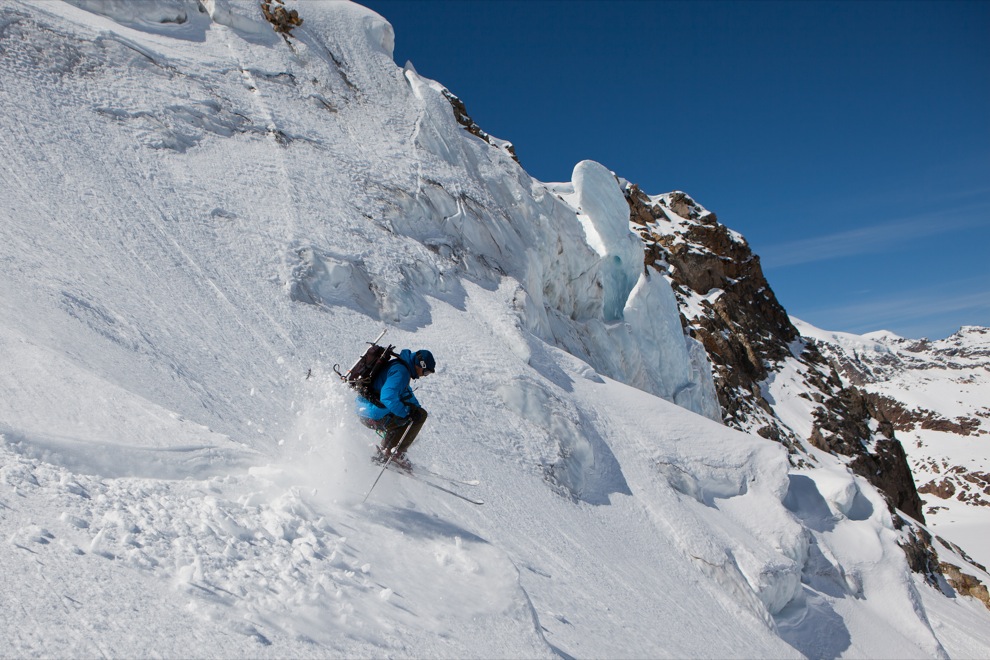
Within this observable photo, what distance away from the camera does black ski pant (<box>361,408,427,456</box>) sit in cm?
645

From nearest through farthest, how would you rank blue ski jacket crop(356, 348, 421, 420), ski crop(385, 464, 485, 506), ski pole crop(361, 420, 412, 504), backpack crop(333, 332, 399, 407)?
ski pole crop(361, 420, 412, 504), blue ski jacket crop(356, 348, 421, 420), backpack crop(333, 332, 399, 407), ski crop(385, 464, 485, 506)

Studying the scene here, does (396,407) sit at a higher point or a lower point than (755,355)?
lower

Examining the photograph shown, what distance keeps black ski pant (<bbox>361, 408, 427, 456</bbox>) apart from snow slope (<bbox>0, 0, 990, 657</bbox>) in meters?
0.17

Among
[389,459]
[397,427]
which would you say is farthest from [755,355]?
[389,459]

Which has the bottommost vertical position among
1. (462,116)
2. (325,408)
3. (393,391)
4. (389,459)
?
(389,459)

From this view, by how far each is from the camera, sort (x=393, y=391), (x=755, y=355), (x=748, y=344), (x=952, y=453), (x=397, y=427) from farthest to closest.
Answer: (x=952, y=453) < (x=755, y=355) < (x=748, y=344) < (x=397, y=427) < (x=393, y=391)

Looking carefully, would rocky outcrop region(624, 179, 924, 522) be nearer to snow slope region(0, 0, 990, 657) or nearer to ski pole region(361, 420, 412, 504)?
snow slope region(0, 0, 990, 657)

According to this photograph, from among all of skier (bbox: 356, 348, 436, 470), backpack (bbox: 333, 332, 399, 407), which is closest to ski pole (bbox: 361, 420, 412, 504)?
skier (bbox: 356, 348, 436, 470)

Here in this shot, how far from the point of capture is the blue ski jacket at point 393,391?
20.5 ft

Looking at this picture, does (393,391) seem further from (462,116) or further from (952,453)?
(952,453)

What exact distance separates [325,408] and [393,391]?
2.71 feet

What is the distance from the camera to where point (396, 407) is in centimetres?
628

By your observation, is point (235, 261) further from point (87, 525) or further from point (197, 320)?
point (87, 525)

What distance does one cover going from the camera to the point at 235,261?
11.7 m
